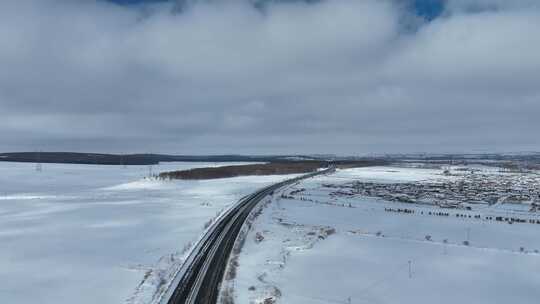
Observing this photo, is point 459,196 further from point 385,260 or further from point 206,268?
point 206,268

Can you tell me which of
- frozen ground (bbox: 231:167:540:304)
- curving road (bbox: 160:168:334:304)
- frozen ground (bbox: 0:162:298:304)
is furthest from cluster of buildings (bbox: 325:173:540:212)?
curving road (bbox: 160:168:334:304)

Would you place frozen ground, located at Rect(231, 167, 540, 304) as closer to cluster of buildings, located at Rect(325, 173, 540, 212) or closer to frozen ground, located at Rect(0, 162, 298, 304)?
frozen ground, located at Rect(0, 162, 298, 304)

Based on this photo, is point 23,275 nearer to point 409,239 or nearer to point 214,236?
point 214,236

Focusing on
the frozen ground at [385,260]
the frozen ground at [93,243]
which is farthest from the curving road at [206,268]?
the frozen ground at [385,260]

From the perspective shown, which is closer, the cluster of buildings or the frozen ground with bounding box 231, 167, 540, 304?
the frozen ground with bounding box 231, 167, 540, 304

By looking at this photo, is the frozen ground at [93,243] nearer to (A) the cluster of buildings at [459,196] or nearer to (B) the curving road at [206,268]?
(B) the curving road at [206,268]

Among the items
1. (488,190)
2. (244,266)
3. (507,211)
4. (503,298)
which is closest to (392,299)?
(503,298)
